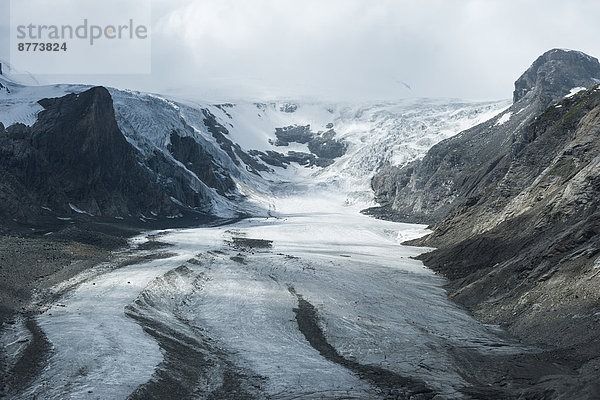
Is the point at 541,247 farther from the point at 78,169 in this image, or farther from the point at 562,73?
the point at 562,73

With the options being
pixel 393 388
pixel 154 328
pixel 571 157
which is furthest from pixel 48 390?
pixel 571 157

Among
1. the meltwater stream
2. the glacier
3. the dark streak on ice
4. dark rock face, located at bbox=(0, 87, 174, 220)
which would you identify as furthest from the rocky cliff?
the dark streak on ice

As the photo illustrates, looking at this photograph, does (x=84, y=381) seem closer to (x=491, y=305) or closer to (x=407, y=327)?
(x=407, y=327)

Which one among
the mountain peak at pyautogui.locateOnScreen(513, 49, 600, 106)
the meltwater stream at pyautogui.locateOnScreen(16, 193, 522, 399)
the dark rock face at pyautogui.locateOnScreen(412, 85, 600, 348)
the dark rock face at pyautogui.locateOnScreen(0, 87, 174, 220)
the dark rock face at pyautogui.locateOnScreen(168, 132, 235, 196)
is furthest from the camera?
the dark rock face at pyautogui.locateOnScreen(168, 132, 235, 196)

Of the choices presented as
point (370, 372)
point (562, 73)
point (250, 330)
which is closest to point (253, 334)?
point (250, 330)

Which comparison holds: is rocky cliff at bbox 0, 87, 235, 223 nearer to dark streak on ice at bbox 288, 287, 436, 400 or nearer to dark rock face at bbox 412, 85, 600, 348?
dark streak on ice at bbox 288, 287, 436, 400

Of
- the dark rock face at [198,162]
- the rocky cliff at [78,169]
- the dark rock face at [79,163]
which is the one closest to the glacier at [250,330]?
the rocky cliff at [78,169]
